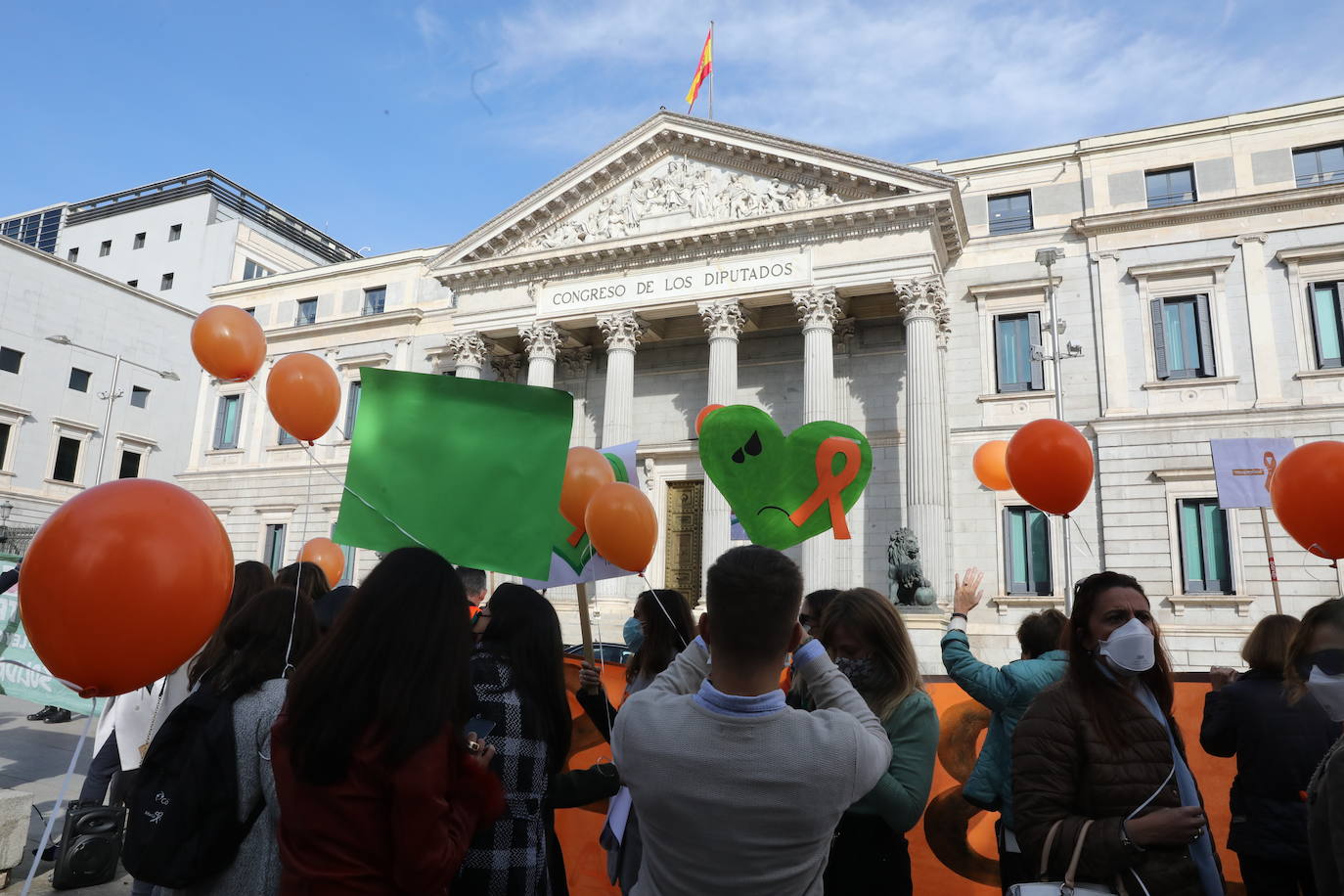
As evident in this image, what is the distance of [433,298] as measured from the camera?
3166cm

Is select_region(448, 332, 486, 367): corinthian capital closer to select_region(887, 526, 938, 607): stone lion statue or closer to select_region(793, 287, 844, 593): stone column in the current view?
select_region(793, 287, 844, 593): stone column

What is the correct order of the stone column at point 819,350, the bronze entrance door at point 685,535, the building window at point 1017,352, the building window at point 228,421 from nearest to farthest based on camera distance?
the stone column at point 819,350 < the building window at point 1017,352 < the bronze entrance door at point 685,535 < the building window at point 228,421

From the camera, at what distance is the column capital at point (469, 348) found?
26.9 meters

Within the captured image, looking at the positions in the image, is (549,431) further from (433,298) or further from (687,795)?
(433,298)

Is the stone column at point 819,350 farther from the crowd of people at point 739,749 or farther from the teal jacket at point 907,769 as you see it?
the teal jacket at point 907,769

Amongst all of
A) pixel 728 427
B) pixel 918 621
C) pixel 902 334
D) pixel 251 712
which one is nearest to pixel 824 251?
pixel 902 334

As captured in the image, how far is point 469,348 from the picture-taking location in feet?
88.5

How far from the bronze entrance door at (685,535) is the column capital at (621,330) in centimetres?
445

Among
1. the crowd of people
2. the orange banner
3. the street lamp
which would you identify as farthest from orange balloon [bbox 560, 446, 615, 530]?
the street lamp

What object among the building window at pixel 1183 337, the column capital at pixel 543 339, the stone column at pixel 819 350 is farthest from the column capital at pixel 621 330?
the building window at pixel 1183 337

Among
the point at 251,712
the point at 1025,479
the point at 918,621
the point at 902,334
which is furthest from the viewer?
the point at 902,334

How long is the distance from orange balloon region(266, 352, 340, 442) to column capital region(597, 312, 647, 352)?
17808 mm

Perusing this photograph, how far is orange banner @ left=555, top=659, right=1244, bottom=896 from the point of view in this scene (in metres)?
5.15

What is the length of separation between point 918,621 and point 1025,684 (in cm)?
1549
